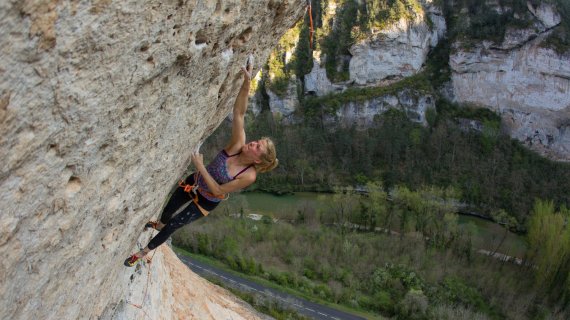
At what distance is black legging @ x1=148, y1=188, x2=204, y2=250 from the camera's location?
4.70 meters

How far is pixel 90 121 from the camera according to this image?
9.01ft

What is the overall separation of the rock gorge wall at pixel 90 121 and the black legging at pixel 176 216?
0.36 m

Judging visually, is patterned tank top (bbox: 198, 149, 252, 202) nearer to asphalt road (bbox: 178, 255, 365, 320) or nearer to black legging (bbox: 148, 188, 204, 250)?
black legging (bbox: 148, 188, 204, 250)

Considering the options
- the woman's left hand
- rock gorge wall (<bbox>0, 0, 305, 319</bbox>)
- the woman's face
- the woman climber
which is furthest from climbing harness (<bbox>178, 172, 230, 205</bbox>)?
the woman's face

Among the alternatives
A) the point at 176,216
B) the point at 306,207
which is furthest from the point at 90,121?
the point at 306,207

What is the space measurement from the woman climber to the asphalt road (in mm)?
13247

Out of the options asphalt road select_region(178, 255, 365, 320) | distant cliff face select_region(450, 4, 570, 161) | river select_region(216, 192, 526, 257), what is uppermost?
distant cliff face select_region(450, 4, 570, 161)

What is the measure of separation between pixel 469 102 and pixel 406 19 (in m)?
12.0

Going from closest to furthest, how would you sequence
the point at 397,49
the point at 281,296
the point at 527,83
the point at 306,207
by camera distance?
1. the point at 281,296
2. the point at 306,207
3. the point at 527,83
4. the point at 397,49

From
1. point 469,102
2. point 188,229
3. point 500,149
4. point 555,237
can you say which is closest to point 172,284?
point 188,229

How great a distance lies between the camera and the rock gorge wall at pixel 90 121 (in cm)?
225

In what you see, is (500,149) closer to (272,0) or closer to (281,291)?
(281,291)

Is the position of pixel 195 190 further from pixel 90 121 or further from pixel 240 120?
pixel 90 121

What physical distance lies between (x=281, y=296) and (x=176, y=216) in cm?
1512
